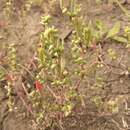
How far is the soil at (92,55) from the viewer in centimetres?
249

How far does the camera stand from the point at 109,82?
269 centimetres

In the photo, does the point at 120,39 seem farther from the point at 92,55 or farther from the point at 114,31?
the point at 92,55

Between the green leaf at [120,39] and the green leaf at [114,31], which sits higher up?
the green leaf at [114,31]

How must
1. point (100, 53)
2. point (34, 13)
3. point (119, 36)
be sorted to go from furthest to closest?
point (34, 13), point (119, 36), point (100, 53)

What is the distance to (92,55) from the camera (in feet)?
9.29

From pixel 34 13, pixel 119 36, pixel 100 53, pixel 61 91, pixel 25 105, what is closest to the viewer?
pixel 61 91

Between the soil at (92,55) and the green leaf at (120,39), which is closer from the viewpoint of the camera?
the soil at (92,55)

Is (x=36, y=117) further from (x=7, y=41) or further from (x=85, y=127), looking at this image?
(x=7, y=41)

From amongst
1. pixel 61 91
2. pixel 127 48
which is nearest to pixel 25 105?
pixel 61 91

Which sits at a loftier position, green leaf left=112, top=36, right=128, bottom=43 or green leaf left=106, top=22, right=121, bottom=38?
green leaf left=106, top=22, right=121, bottom=38

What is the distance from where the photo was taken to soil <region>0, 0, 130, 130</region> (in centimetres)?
249

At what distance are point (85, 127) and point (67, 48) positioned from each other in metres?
0.69

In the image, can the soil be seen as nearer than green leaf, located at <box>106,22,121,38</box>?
Yes

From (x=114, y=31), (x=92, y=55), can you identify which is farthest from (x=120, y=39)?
(x=92, y=55)
